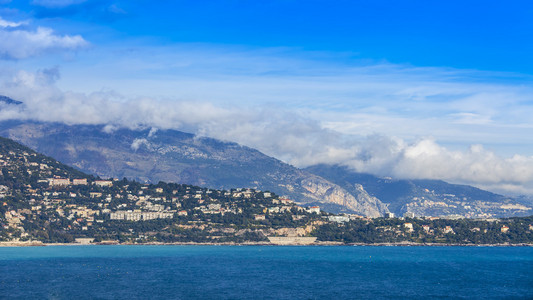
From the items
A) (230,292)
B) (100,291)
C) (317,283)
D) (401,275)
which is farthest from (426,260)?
(100,291)

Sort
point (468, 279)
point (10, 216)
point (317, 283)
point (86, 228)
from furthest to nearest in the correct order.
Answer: point (86, 228)
point (10, 216)
point (468, 279)
point (317, 283)

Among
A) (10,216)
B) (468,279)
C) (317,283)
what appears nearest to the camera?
(317,283)

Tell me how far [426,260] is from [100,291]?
8547cm

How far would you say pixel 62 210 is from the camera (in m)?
199

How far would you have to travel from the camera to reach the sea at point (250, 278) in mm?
88125

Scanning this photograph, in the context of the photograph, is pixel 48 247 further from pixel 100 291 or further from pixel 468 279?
pixel 468 279

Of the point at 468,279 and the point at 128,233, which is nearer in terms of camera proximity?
the point at 468,279

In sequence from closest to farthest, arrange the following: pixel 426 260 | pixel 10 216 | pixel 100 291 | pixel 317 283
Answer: pixel 100 291
pixel 317 283
pixel 426 260
pixel 10 216

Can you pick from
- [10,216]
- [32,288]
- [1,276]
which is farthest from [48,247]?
[32,288]

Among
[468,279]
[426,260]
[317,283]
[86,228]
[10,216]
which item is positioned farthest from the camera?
[86,228]

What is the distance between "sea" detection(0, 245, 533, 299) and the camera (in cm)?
8812

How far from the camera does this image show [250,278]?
10500cm

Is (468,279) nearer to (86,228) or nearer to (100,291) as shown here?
(100,291)

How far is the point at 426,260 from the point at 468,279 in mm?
43854
